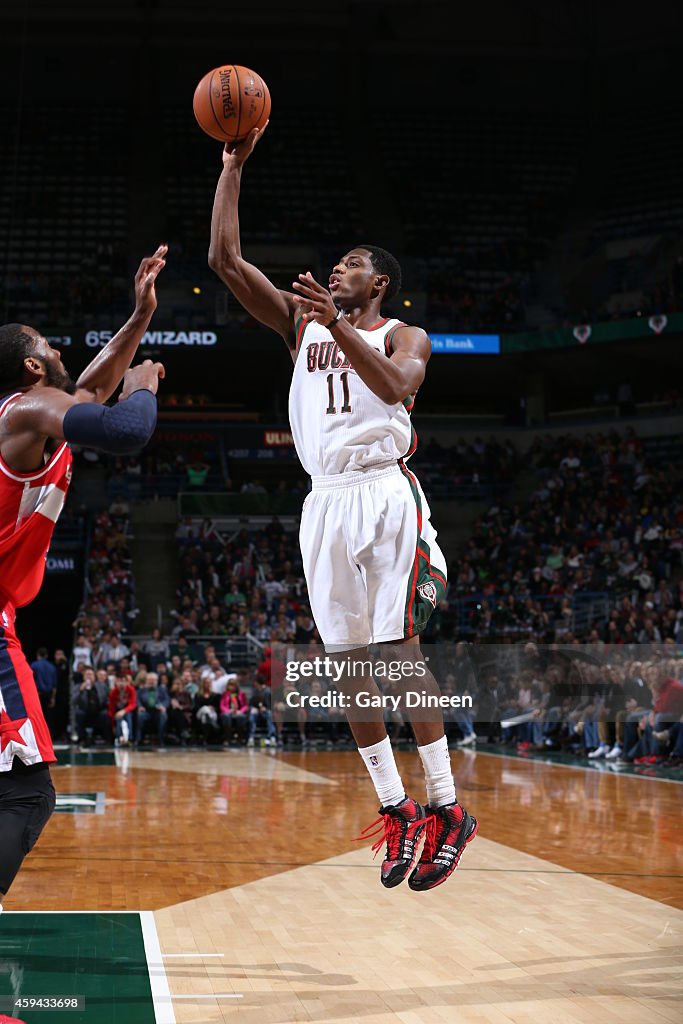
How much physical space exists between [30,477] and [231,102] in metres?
1.88

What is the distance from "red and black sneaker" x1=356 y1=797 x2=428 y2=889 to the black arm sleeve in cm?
210

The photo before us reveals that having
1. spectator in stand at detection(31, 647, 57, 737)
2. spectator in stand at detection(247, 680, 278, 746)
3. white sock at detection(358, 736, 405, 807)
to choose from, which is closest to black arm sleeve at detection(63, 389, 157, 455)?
white sock at detection(358, 736, 405, 807)

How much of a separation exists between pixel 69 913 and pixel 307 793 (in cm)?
617

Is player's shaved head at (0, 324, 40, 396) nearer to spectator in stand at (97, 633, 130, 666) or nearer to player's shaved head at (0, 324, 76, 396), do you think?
player's shaved head at (0, 324, 76, 396)

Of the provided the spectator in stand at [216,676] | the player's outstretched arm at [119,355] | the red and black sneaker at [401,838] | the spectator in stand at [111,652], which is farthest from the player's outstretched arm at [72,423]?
the spectator in stand at [111,652]

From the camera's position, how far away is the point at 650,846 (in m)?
8.94

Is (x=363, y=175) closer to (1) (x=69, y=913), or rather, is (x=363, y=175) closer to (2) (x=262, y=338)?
(2) (x=262, y=338)

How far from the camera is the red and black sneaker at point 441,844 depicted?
4816mm

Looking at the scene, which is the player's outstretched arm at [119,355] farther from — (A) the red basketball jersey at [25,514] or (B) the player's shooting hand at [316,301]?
(B) the player's shooting hand at [316,301]

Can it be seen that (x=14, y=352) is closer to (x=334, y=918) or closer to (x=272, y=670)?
(x=334, y=918)

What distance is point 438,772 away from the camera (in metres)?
5.04

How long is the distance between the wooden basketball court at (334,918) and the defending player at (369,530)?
2.38 feet

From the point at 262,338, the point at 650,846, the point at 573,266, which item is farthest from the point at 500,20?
the point at 650,846

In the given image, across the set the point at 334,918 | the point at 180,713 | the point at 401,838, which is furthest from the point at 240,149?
the point at 180,713
